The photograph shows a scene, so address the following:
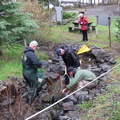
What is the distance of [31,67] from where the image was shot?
551 cm

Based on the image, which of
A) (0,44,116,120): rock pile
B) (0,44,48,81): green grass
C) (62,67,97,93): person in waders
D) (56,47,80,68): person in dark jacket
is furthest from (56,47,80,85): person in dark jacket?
(0,44,48,81): green grass

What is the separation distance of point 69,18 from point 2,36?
12341mm

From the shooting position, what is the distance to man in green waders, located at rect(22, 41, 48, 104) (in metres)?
5.25

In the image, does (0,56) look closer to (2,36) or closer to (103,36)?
(2,36)

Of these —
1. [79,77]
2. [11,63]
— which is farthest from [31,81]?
[11,63]

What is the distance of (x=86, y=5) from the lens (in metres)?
30.8

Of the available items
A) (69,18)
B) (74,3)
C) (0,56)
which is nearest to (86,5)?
(74,3)

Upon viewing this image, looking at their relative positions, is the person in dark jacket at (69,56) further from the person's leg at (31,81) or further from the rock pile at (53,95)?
the person's leg at (31,81)

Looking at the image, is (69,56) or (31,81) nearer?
(31,81)

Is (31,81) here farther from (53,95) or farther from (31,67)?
(53,95)

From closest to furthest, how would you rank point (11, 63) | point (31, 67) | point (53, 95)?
1. point (31, 67)
2. point (53, 95)
3. point (11, 63)

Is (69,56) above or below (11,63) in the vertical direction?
above

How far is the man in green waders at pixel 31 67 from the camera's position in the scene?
17.2 feet

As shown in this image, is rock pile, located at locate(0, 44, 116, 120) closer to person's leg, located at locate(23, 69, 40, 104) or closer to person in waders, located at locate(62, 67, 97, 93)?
person's leg, located at locate(23, 69, 40, 104)
